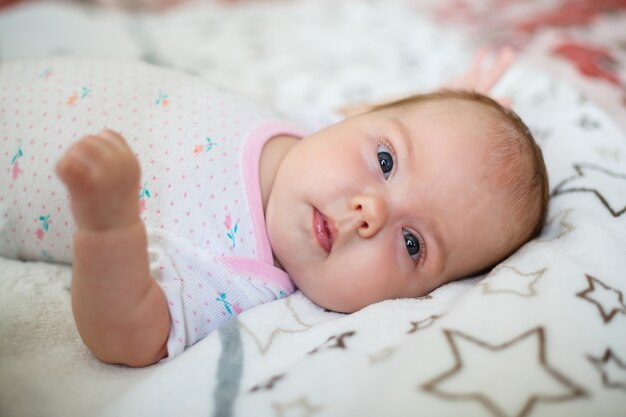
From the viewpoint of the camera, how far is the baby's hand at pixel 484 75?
141cm

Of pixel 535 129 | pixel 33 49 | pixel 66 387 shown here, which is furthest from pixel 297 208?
pixel 33 49

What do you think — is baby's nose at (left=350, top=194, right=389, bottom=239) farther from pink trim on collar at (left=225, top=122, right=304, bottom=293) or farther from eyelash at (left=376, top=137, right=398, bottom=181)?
pink trim on collar at (left=225, top=122, right=304, bottom=293)

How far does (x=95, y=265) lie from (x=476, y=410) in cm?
48

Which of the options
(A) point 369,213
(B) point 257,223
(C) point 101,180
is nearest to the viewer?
(C) point 101,180

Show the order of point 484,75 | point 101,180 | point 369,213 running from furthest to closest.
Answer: point 484,75 < point 369,213 < point 101,180

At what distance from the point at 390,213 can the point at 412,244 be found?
0.08 m

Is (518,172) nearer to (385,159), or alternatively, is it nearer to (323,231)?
(385,159)

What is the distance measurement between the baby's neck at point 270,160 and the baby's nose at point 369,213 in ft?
0.68

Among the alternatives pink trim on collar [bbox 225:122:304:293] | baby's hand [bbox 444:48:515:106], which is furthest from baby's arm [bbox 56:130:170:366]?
baby's hand [bbox 444:48:515:106]

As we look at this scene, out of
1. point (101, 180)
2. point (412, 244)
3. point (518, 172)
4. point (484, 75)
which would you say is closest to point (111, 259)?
point (101, 180)

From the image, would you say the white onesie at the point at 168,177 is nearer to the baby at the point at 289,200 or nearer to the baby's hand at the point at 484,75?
the baby at the point at 289,200

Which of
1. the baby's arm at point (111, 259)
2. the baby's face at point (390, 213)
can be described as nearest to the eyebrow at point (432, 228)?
the baby's face at point (390, 213)

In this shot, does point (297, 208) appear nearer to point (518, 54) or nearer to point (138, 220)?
point (138, 220)

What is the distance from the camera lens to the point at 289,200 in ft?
2.97
